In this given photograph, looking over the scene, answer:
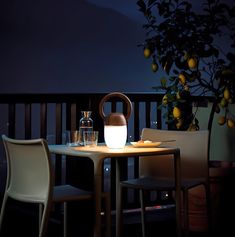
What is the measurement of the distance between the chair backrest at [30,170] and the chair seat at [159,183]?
0.74 m

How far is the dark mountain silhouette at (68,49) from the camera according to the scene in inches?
250

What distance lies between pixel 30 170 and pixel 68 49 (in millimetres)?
4349

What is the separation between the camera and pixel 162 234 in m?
3.46

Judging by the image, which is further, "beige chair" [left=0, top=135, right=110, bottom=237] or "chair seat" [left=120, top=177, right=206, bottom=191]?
"chair seat" [left=120, top=177, right=206, bottom=191]

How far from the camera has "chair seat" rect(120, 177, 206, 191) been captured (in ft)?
9.18

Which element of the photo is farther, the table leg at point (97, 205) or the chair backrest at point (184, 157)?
the chair backrest at point (184, 157)

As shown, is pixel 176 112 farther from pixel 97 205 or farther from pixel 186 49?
pixel 97 205

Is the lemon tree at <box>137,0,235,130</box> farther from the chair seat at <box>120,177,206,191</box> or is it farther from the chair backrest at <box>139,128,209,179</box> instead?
the chair seat at <box>120,177,206,191</box>

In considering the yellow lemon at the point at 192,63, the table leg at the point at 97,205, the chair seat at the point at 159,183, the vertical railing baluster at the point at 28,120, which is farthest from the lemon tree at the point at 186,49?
the table leg at the point at 97,205

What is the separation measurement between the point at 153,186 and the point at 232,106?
4.93 ft

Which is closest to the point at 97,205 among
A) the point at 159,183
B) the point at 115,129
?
the point at 115,129

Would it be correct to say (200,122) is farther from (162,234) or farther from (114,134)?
(114,134)

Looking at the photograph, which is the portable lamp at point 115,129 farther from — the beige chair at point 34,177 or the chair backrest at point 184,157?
the chair backrest at point 184,157

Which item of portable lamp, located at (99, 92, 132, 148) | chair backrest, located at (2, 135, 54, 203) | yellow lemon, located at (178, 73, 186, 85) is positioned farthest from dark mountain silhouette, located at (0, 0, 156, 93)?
chair backrest, located at (2, 135, 54, 203)
